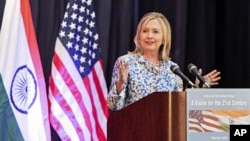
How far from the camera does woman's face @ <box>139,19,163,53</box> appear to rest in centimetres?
313

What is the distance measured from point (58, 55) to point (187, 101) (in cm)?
199

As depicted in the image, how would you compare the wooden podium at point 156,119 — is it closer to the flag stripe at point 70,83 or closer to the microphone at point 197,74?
the microphone at point 197,74

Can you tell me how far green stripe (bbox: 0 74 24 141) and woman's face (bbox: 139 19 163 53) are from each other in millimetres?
1006

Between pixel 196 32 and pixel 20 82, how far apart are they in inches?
68.0

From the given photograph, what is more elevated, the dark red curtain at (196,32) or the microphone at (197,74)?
the dark red curtain at (196,32)

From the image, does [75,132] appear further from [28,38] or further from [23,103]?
[28,38]

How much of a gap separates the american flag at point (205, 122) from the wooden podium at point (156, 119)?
0.10 feet

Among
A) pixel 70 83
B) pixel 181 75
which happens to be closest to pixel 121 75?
pixel 181 75

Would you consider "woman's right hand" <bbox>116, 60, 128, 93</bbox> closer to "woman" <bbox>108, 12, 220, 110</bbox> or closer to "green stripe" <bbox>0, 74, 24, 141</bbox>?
"woman" <bbox>108, 12, 220, 110</bbox>

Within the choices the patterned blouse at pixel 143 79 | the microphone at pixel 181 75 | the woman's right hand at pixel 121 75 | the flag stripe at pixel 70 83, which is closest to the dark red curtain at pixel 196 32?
the flag stripe at pixel 70 83

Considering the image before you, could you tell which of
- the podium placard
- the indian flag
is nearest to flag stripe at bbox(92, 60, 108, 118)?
the indian flag

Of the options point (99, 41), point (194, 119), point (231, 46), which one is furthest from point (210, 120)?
point (231, 46)

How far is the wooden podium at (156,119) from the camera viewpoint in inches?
64.6

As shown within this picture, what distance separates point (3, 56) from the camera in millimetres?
3229
